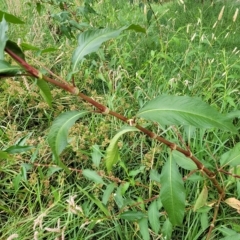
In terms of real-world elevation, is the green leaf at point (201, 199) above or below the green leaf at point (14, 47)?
below

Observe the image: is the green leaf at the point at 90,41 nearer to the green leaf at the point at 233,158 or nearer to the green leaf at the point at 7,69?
the green leaf at the point at 7,69

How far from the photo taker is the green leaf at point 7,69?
794 millimetres

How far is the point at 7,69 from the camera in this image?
0.79m

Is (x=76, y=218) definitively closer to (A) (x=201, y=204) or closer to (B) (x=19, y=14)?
(A) (x=201, y=204)

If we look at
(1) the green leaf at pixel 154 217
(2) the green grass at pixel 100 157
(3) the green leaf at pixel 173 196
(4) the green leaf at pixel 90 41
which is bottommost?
(2) the green grass at pixel 100 157

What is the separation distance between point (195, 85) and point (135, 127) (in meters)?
1.43

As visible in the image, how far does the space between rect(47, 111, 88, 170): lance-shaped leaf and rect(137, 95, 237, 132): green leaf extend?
178 mm

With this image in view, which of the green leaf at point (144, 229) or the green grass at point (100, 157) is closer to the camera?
the green leaf at point (144, 229)

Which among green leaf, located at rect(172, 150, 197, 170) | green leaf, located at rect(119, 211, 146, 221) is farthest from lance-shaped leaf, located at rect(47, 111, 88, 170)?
green leaf, located at rect(119, 211, 146, 221)

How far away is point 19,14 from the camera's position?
13.2 ft

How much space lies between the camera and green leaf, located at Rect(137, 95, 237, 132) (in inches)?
31.4

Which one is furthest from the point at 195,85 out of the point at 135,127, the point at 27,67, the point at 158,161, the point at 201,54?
the point at 27,67

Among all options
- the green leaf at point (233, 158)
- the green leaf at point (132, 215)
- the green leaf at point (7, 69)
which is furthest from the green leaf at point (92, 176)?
the green leaf at point (7, 69)

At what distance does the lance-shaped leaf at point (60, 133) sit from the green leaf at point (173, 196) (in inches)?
12.5
